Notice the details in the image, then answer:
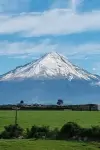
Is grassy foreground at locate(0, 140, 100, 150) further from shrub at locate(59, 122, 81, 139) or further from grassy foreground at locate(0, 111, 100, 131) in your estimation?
grassy foreground at locate(0, 111, 100, 131)

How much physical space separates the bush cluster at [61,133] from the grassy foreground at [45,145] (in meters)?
4.79

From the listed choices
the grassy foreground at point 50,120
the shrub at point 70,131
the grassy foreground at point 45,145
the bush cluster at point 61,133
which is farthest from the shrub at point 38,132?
the grassy foreground at point 50,120

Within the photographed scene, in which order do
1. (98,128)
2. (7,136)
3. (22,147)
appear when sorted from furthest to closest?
(7,136) < (98,128) < (22,147)

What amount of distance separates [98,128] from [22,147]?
1173cm

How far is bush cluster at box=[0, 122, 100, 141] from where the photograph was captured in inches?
2154

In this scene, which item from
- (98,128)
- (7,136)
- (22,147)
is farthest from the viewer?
(7,136)

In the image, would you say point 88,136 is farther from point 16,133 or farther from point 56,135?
point 16,133

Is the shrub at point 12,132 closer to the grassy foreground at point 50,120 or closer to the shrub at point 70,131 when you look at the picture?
the shrub at point 70,131

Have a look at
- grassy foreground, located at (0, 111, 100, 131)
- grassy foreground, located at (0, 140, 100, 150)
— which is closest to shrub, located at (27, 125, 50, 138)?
grassy foreground, located at (0, 140, 100, 150)

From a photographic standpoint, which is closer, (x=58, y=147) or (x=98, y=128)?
(x=58, y=147)

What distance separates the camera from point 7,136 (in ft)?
192

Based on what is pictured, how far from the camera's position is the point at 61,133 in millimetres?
56469

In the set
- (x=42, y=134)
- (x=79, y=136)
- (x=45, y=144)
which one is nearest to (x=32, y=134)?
(x=42, y=134)

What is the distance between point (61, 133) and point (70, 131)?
108 cm
